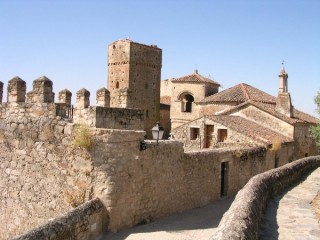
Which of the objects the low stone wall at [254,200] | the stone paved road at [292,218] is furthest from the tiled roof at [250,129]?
the stone paved road at [292,218]

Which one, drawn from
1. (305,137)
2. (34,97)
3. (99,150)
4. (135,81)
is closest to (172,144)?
(99,150)

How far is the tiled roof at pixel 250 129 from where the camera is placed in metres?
21.7

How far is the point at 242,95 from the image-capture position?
29.9 meters

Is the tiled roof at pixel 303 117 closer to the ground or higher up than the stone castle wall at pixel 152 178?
higher up

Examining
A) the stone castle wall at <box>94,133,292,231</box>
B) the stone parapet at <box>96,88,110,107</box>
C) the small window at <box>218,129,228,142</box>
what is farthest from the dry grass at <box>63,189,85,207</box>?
the small window at <box>218,129,228,142</box>

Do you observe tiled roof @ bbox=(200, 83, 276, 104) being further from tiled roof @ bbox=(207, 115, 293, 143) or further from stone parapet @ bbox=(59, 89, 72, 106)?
stone parapet @ bbox=(59, 89, 72, 106)

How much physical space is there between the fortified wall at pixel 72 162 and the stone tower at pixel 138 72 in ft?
78.3

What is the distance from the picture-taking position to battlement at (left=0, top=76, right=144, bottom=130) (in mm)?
9657

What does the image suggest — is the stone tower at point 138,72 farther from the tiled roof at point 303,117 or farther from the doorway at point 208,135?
the tiled roof at point 303,117

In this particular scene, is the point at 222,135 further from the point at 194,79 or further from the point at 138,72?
the point at 138,72

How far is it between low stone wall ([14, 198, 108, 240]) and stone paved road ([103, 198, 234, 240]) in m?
0.48

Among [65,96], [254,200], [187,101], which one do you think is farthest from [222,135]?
[254,200]

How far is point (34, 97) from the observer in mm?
10266

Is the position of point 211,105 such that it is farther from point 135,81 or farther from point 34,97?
point 34,97
